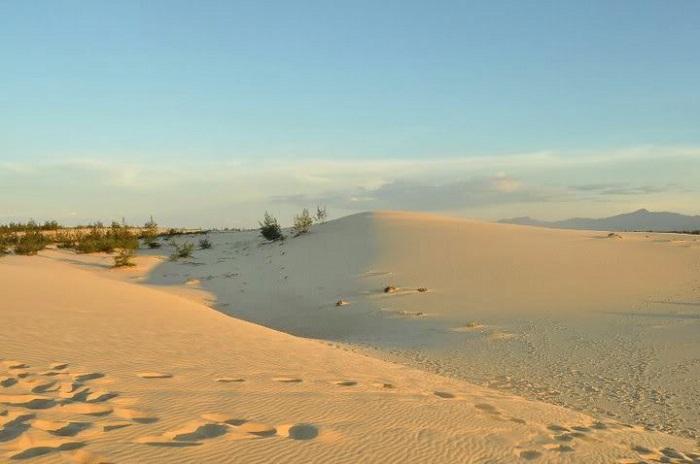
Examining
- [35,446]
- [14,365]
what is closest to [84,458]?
[35,446]

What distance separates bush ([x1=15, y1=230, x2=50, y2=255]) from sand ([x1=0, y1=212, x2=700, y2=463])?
28.5 ft

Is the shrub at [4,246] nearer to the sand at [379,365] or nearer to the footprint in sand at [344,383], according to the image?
the sand at [379,365]

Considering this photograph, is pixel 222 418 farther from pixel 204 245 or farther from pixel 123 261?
pixel 204 245

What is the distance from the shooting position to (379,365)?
25.1ft

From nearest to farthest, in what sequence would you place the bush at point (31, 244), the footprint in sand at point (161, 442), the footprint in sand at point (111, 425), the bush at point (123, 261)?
the footprint in sand at point (161, 442)
the footprint in sand at point (111, 425)
the bush at point (123, 261)
the bush at point (31, 244)

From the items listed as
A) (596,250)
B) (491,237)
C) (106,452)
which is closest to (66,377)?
(106,452)

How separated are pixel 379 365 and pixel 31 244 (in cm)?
2062

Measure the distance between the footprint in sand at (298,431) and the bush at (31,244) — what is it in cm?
2203

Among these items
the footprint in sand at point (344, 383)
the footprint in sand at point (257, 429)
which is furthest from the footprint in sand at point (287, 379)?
the footprint in sand at point (257, 429)

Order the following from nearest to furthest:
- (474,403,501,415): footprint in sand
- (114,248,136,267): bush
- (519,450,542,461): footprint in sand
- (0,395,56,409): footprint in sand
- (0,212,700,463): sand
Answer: (0,212,700,463): sand
(519,450,542,461): footprint in sand
(0,395,56,409): footprint in sand
(474,403,501,415): footprint in sand
(114,248,136,267): bush

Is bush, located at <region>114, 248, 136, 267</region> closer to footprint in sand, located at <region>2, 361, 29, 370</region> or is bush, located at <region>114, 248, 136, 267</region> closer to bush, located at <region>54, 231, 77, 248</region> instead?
bush, located at <region>54, 231, 77, 248</region>

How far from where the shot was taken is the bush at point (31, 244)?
2266cm

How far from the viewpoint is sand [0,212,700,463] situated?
4.05 m

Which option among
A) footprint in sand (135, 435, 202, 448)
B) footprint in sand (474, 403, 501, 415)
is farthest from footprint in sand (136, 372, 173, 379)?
footprint in sand (474, 403, 501, 415)
